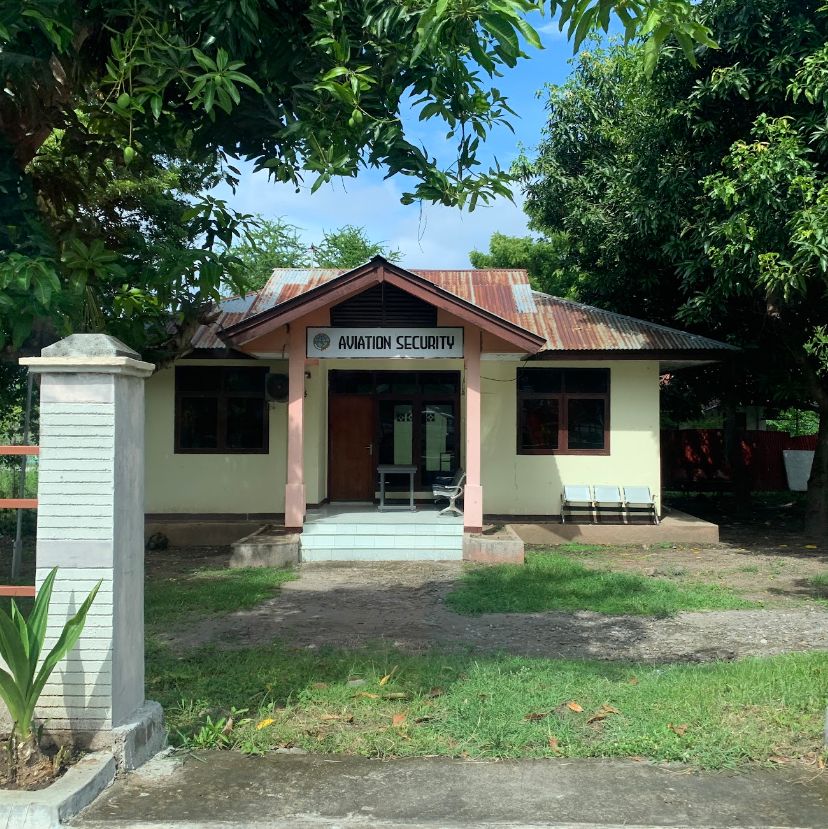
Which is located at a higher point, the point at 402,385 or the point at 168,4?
the point at 168,4

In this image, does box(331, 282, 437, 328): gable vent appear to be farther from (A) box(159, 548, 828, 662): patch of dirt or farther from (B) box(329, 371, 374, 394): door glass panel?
(A) box(159, 548, 828, 662): patch of dirt

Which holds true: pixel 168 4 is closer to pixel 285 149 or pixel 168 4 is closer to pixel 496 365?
pixel 285 149

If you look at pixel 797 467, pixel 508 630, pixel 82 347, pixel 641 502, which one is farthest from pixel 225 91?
pixel 797 467

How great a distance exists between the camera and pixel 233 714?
17.3 feet

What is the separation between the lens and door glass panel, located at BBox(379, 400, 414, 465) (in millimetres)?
15516

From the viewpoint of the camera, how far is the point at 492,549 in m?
11.8

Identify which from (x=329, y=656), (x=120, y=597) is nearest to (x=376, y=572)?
(x=329, y=656)

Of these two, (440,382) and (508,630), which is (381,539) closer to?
(440,382)

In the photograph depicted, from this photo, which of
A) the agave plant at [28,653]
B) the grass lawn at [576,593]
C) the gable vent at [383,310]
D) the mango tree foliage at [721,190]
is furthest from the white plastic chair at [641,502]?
the agave plant at [28,653]

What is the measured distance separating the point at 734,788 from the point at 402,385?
11.6 metres

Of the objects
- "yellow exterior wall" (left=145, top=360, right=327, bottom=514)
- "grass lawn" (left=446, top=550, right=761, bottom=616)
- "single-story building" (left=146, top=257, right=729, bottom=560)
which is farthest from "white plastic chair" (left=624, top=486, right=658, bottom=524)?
"yellow exterior wall" (left=145, top=360, right=327, bottom=514)

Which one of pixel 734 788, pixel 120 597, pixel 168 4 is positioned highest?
pixel 168 4

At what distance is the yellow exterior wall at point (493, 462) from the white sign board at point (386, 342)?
2.29m

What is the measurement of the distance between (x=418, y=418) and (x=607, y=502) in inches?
147
